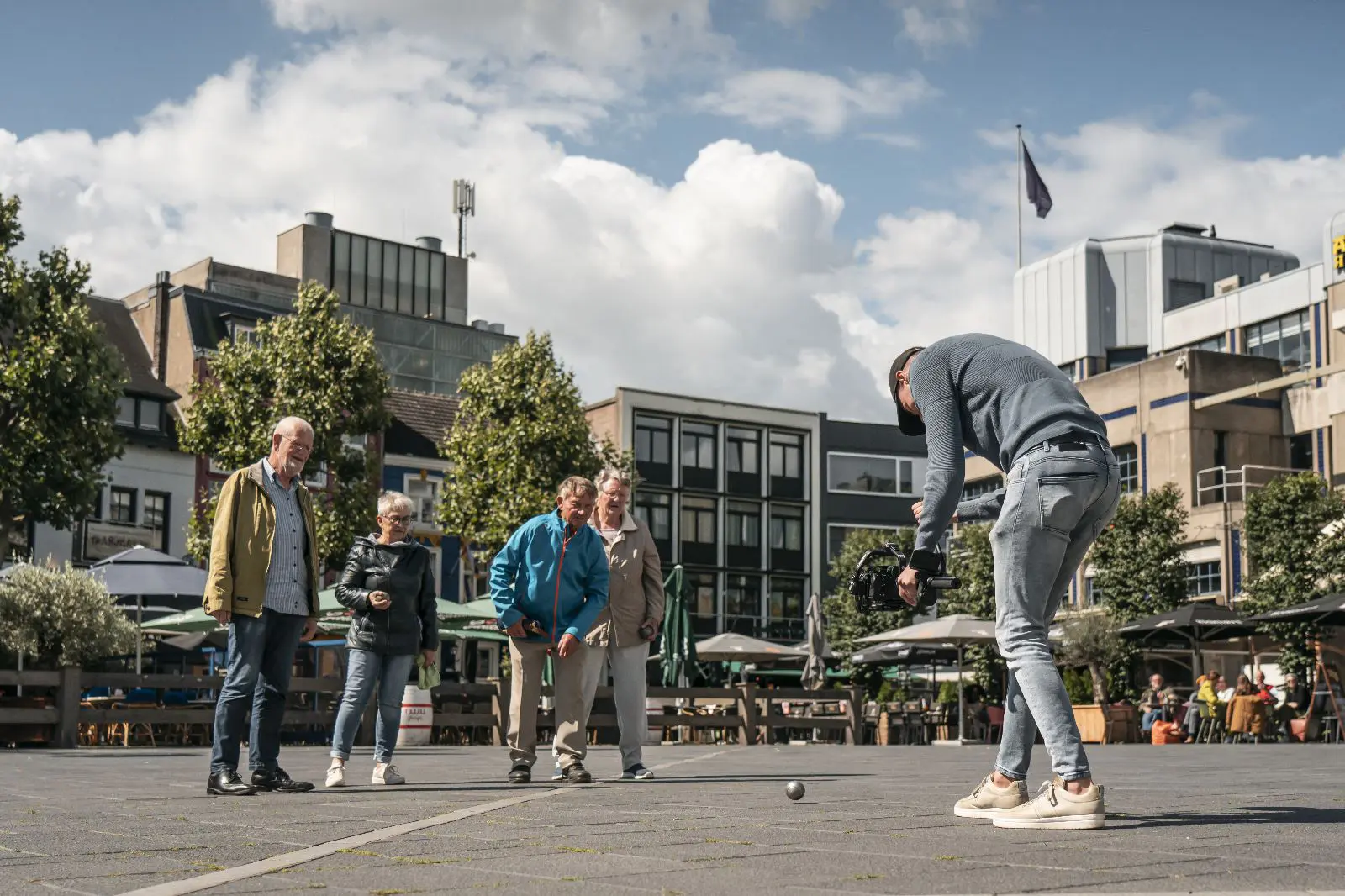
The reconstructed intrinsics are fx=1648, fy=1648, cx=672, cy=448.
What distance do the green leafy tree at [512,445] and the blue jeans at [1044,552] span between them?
113 ft

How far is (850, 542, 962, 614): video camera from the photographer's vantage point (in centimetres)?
611

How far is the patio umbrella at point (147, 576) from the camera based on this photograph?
23844 mm

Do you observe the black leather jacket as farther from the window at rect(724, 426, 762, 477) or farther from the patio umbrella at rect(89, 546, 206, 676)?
the window at rect(724, 426, 762, 477)

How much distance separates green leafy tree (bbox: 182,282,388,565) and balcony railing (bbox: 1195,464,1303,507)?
28.9 meters

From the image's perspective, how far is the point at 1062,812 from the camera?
5680 millimetres

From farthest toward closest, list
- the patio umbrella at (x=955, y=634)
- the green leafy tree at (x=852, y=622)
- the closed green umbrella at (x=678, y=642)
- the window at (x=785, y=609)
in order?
the window at (x=785, y=609) → the green leafy tree at (x=852, y=622) → the patio umbrella at (x=955, y=634) → the closed green umbrella at (x=678, y=642)

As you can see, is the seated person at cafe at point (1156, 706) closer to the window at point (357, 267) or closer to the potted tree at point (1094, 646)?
the potted tree at point (1094, 646)

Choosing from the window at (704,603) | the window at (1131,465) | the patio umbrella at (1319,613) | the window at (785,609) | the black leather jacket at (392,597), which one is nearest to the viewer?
the black leather jacket at (392,597)

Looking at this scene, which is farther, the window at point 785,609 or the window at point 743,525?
the window at point 743,525

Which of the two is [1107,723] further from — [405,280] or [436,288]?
[436,288]

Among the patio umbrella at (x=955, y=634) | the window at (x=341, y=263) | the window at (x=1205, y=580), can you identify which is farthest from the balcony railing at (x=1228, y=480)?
the window at (x=341, y=263)

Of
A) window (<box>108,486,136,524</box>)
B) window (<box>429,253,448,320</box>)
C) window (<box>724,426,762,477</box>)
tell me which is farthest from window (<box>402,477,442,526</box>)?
window (<box>429,253,448,320</box>)

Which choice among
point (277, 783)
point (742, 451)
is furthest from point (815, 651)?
point (742, 451)

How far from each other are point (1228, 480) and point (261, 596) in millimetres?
51594
